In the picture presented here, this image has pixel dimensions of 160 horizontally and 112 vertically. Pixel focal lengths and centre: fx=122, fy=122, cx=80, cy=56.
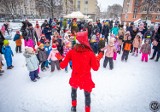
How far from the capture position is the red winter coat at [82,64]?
2.54 meters

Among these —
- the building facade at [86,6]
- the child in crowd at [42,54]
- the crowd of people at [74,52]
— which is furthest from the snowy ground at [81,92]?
the building facade at [86,6]

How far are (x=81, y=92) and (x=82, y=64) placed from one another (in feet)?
6.04

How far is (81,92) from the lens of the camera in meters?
4.12

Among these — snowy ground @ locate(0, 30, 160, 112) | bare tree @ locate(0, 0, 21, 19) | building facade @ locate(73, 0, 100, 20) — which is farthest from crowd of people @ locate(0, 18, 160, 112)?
building facade @ locate(73, 0, 100, 20)

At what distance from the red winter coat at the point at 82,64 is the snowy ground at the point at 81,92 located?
105cm

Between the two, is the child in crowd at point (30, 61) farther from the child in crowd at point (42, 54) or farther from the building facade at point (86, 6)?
the building facade at point (86, 6)

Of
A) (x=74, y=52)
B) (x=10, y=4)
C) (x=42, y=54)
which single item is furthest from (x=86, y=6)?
(x=74, y=52)

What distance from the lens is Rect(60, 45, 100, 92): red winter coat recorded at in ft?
8.32

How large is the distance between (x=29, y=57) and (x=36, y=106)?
183 centimetres

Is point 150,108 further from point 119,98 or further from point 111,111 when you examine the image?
point 111,111

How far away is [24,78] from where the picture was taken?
504 centimetres

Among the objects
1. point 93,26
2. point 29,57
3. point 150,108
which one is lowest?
point 150,108

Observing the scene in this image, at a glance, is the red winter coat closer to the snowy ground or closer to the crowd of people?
the crowd of people

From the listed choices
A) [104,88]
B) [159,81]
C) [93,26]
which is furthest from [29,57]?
[93,26]
